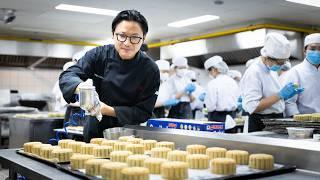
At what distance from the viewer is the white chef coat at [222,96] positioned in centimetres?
561

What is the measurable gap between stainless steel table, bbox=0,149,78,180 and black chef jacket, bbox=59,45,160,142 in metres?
0.59

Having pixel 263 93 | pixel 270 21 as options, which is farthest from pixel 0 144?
pixel 270 21

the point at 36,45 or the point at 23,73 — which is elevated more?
the point at 36,45

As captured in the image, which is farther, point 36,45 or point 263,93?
point 36,45

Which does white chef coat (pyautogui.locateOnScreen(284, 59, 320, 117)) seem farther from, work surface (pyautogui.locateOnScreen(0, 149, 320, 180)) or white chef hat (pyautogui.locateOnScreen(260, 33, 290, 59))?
work surface (pyautogui.locateOnScreen(0, 149, 320, 180))

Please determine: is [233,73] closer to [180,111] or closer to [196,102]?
[196,102]

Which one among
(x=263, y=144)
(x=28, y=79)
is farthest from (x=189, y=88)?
(x=263, y=144)

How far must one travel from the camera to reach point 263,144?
4.51 feet

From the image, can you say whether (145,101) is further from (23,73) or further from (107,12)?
(23,73)

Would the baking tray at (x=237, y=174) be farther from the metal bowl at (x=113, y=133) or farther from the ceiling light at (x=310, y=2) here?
the ceiling light at (x=310, y=2)

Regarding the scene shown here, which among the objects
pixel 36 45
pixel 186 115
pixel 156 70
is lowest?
pixel 186 115

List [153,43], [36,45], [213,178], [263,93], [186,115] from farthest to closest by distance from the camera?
[153,43] < [36,45] < [186,115] < [263,93] < [213,178]

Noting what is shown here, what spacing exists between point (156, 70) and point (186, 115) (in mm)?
4471

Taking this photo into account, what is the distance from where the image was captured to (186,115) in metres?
6.60
